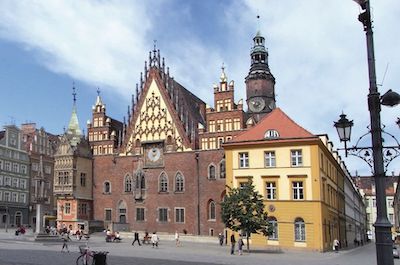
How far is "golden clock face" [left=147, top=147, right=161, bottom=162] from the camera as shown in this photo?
63312mm

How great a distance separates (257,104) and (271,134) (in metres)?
23.5

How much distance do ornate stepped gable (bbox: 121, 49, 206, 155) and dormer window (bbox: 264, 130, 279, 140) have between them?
1601 centimetres

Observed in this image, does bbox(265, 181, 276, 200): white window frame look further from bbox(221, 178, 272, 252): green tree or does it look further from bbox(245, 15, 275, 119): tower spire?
bbox(245, 15, 275, 119): tower spire

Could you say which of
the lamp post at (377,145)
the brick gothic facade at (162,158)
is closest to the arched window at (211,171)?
the brick gothic facade at (162,158)

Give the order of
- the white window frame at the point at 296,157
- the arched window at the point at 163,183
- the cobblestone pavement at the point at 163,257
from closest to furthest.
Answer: the cobblestone pavement at the point at 163,257 → the white window frame at the point at 296,157 → the arched window at the point at 163,183

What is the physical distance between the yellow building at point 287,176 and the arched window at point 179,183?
560 inches

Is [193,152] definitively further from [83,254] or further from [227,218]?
[83,254]

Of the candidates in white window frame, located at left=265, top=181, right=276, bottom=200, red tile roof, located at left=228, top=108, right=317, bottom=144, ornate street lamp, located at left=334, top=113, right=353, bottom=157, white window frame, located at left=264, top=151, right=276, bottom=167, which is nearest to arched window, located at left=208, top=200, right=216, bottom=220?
red tile roof, located at left=228, top=108, right=317, bottom=144

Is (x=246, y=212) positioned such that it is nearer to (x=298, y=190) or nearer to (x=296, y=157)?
(x=298, y=190)

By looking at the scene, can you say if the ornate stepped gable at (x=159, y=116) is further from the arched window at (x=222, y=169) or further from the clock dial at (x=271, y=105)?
the clock dial at (x=271, y=105)

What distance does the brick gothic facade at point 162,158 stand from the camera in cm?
5891

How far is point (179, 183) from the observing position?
201 ft

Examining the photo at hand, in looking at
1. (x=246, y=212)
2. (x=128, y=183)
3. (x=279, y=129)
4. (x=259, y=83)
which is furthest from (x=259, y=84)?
(x=246, y=212)

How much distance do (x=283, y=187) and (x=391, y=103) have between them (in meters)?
36.1
